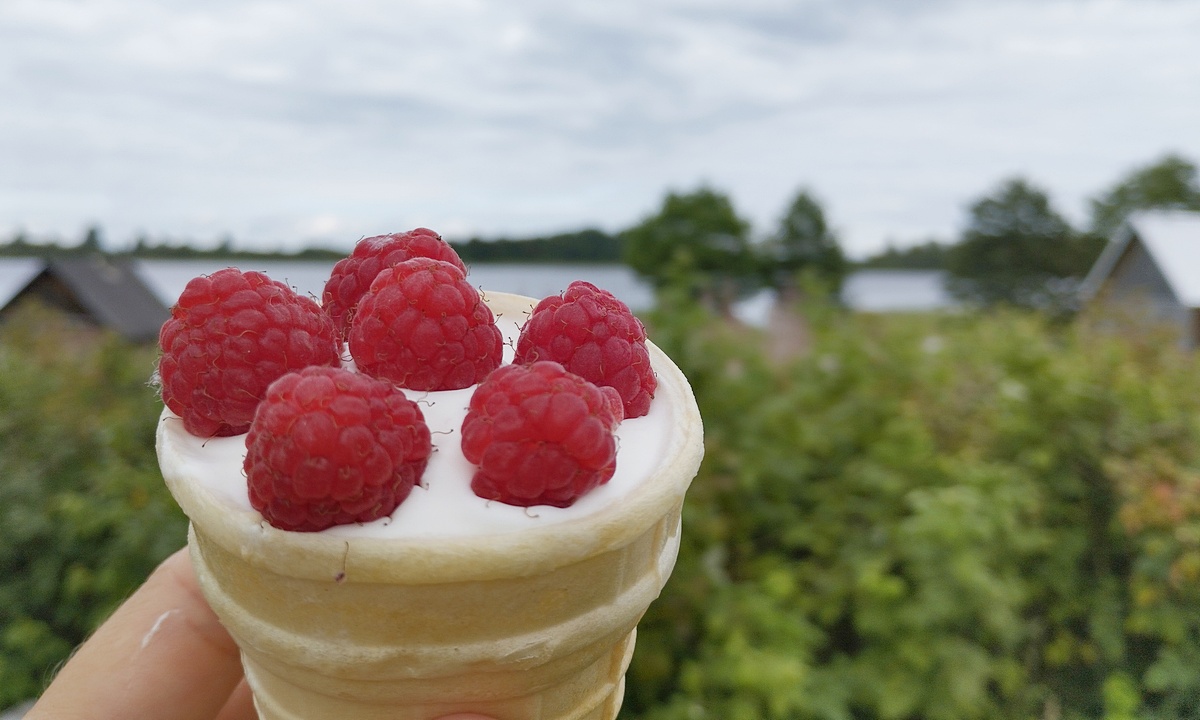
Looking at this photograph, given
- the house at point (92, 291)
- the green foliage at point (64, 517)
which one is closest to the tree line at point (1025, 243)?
the house at point (92, 291)

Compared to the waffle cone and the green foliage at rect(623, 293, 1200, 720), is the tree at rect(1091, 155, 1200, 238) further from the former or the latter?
the waffle cone

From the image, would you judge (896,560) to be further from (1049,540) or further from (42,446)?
(42,446)

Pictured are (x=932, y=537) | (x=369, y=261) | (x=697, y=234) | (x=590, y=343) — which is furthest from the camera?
(x=697, y=234)

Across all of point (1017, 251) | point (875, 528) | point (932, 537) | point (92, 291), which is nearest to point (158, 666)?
point (932, 537)

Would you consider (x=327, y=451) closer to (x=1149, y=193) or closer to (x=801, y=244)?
(x=1149, y=193)

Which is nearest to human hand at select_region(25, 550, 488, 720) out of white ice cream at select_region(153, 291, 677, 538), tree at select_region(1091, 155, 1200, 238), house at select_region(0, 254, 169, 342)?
white ice cream at select_region(153, 291, 677, 538)

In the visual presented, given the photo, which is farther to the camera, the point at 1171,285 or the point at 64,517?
the point at 1171,285
